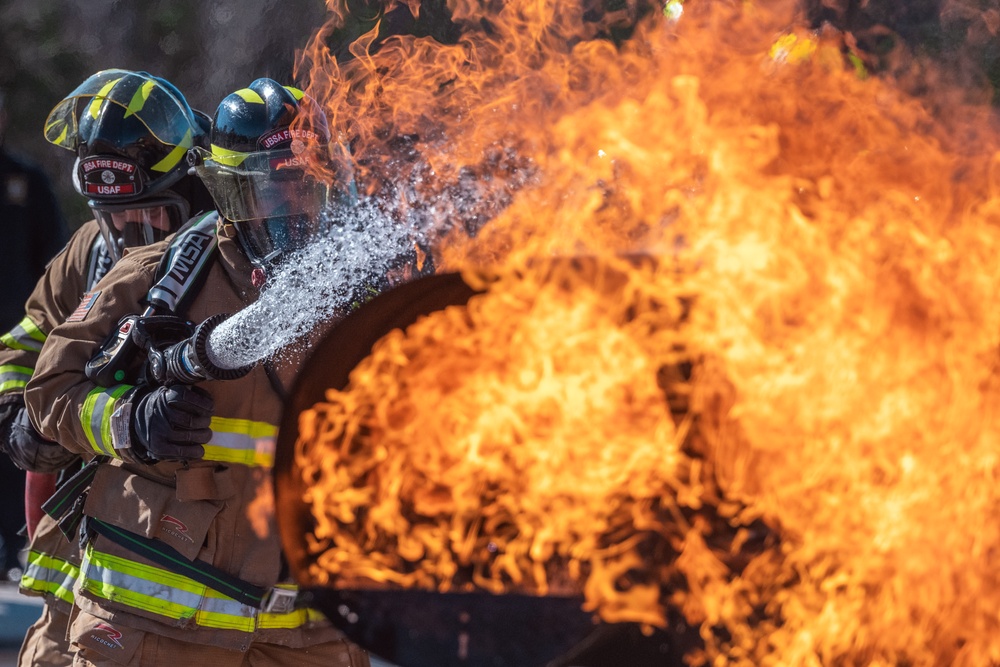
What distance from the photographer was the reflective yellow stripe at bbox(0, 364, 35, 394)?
3927 mm

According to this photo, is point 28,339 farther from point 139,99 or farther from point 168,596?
point 168,596

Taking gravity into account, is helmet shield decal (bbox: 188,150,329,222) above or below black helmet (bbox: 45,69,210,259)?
above

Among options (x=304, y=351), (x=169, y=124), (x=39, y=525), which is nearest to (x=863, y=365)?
(x=304, y=351)

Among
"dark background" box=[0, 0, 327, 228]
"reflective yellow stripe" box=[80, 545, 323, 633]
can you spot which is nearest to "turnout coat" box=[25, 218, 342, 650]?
"reflective yellow stripe" box=[80, 545, 323, 633]

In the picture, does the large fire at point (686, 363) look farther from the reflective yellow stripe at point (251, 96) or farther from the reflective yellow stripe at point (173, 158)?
the reflective yellow stripe at point (173, 158)

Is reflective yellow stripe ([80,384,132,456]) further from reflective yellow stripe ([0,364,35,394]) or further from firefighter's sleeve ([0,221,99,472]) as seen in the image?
reflective yellow stripe ([0,364,35,394])

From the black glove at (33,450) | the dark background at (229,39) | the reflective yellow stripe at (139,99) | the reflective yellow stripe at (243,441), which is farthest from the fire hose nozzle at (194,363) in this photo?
the dark background at (229,39)

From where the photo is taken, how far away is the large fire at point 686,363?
2.97 meters

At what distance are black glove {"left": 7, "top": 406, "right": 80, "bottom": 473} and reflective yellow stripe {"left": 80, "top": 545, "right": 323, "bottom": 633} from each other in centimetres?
78

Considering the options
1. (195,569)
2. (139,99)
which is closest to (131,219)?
(139,99)

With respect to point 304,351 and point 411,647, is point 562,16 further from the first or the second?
point 411,647

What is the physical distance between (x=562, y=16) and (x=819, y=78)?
0.84 meters

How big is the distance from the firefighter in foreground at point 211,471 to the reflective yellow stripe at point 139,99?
1.05 meters

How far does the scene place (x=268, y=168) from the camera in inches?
119
